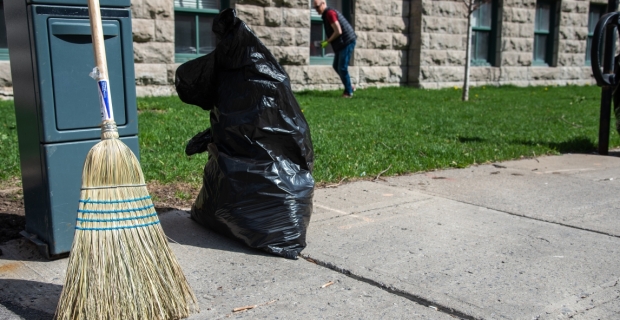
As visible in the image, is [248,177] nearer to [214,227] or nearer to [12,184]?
[214,227]

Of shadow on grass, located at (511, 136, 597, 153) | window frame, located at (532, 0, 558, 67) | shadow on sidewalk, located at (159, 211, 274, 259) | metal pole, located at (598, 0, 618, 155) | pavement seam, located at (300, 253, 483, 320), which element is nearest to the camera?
pavement seam, located at (300, 253, 483, 320)

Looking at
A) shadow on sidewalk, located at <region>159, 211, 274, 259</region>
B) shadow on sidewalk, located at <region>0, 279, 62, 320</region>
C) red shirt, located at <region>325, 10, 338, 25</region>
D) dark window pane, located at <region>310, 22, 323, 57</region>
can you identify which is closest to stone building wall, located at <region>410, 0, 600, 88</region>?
dark window pane, located at <region>310, 22, 323, 57</region>

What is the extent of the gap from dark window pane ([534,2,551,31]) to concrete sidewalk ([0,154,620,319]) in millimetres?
12815

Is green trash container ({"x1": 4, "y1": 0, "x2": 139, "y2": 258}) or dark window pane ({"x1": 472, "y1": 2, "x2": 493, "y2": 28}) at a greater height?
dark window pane ({"x1": 472, "y1": 2, "x2": 493, "y2": 28})

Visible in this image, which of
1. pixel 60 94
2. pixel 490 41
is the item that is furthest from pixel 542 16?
pixel 60 94

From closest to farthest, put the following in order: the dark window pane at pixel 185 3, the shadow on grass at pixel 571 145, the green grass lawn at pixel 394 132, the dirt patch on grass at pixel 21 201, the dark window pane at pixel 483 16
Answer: the dirt patch on grass at pixel 21 201
the green grass lawn at pixel 394 132
the shadow on grass at pixel 571 145
the dark window pane at pixel 185 3
the dark window pane at pixel 483 16

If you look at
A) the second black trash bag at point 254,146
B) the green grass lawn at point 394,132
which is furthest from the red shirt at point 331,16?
the second black trash bag at point 254,146

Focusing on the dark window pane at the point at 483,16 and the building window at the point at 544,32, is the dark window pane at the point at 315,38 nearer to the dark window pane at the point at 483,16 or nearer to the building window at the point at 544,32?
the dark window pane at the point at 483,16

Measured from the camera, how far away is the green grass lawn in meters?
5.57

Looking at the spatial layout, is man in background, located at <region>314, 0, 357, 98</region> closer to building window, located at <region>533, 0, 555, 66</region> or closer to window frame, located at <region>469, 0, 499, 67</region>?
window frame, located at <region>469, 0, 499, 67</region>

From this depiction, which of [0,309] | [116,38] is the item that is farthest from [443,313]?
[116,38]

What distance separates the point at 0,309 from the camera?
8.92 feet

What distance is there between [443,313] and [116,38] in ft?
7.11

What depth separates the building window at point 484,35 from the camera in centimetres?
1530
